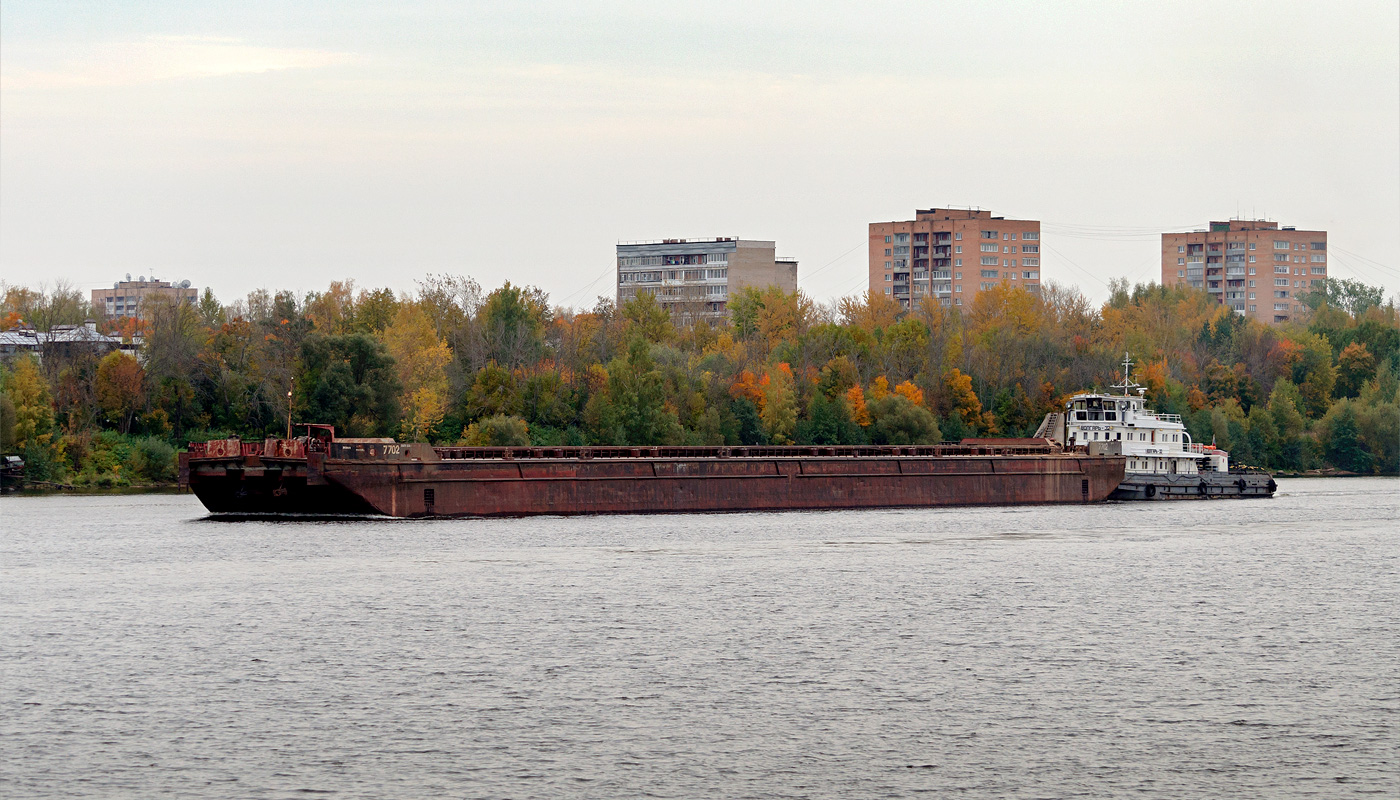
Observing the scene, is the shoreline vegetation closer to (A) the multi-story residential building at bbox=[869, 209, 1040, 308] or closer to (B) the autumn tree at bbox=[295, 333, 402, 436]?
(B) the autumn tree at bbox=[295, 333, 402, 436]

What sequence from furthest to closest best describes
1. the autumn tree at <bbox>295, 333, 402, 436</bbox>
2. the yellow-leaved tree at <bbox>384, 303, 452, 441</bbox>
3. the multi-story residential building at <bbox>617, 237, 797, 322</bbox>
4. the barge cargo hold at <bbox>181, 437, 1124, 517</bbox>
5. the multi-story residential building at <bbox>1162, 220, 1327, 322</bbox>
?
the multi-story residential building at <bbox>1162, 220, 1327, 322</bbox> < the multi-story residential building at <bbox>617, 237, 797, 322</bbox> < the yellow-leaved tree at <bbox>384, 303, 452, 441</bbox> < the autumn tree at <bbox>295, 333, 402, 436</bbox> < the barge cargo hold at <bbox>181, 437, 1124, 517</bbox>

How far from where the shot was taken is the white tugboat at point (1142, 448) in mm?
67375

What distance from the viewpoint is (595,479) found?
55.4m

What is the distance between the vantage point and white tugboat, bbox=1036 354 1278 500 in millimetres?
67375

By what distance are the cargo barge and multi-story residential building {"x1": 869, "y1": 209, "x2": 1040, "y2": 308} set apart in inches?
3751

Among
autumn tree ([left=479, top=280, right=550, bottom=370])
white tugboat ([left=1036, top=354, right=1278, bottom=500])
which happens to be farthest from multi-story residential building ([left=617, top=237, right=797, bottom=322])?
white tugboat ([left=1036, top=354, right=1278, bottom=500])

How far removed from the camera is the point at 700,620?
3147cm

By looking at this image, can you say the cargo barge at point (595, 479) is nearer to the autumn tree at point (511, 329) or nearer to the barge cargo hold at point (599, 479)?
the barge cargo hold at point (599, 479)

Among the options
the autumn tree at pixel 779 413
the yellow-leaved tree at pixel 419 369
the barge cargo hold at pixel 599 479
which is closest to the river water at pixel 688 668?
the barge cargo hold at pixel 599 479

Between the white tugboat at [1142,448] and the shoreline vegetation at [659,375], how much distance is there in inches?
1034

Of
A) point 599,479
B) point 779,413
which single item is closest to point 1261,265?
point 779,413

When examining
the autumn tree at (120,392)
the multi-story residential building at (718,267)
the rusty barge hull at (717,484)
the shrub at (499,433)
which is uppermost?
the multi-story residential building at (718,267)

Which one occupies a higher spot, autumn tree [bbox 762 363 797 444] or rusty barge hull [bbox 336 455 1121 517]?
autumn tree [bbox 762 363 797 444]

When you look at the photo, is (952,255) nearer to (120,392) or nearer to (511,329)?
(511,329)
